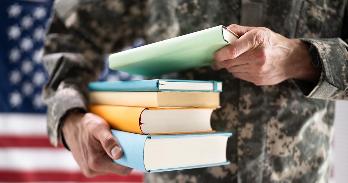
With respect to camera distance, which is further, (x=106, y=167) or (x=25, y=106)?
(x=25, y=106)

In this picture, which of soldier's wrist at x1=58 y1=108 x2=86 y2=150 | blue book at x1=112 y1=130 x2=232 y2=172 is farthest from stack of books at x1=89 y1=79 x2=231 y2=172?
soldier's wrist at x1=58 y1=108 x2=86 y2=150

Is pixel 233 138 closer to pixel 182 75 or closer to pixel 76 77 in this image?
pixel 182 75

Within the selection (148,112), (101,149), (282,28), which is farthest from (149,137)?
(282,28)

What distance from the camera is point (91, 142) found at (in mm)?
669

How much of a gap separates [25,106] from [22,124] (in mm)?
55

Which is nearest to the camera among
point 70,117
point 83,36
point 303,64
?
point 303,64

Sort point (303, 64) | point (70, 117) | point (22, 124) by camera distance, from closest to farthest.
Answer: point (303, 64), point (70, 117), point (22, 124)

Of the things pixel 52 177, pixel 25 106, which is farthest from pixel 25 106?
pixel 52 177

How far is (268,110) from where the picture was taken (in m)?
0.70

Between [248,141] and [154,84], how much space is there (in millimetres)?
227

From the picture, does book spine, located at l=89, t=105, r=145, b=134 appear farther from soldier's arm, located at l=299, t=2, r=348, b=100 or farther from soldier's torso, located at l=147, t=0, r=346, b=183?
soldier's arm, located at l=299, t=2, r=348, b=100

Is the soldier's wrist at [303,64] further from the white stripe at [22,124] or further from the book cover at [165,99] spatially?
the white stripe at [22,124]

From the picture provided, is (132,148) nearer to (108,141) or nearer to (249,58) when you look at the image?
(108,141)

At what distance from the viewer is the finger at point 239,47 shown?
20.4 inches
